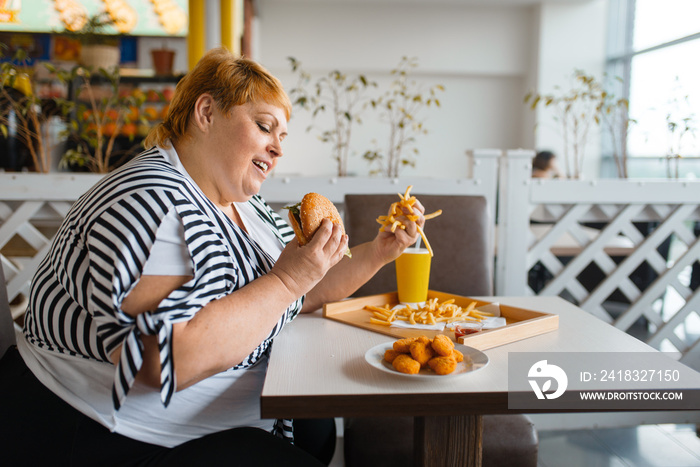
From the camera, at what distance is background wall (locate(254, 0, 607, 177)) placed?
7.33 m

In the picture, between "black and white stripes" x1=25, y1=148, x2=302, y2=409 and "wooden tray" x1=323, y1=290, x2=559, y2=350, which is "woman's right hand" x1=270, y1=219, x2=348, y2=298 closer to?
"black and white stripes" x1=25, y1=148, x2=302, y2=409

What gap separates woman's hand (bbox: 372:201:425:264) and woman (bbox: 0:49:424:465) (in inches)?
11.5

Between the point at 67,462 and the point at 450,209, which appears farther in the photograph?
the point at 450,209

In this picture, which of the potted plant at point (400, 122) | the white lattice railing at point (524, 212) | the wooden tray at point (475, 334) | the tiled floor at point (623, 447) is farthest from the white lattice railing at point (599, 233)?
the wooden tray at point (475, 334)

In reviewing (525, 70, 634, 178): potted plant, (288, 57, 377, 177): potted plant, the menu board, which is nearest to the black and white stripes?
(288, 57, 377, 177): potted plant

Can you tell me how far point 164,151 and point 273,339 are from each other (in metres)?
0.43

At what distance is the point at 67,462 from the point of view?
97 cm

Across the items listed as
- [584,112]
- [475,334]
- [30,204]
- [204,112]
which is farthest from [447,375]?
[584,112]

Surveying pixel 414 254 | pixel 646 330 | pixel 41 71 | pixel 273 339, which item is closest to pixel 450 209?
pixel 414 254

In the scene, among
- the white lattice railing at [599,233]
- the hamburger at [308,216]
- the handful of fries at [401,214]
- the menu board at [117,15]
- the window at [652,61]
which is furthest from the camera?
the window at [652,61]

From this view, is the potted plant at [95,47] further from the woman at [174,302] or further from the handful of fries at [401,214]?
the handful of fries at [401,214]

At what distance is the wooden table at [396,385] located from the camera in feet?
2.75

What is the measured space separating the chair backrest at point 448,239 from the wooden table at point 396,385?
48 cm

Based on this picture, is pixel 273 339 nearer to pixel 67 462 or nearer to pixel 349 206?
pixel 67 462
